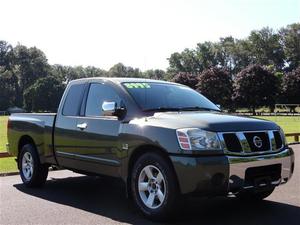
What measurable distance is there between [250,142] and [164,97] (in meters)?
1.73

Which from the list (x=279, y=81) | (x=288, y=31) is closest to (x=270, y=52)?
(x=288, y=31)

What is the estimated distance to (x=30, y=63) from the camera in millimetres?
136625

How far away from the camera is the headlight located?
6.04 meters

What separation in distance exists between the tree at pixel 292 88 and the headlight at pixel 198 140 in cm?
9373

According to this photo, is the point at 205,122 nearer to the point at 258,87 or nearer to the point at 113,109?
the point at 113,109

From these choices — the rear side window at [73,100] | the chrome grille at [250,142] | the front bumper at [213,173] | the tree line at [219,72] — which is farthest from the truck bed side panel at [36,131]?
the tree line at [219,72]

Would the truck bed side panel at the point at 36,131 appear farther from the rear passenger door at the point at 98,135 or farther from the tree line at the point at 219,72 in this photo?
the tree line at the point at 219,72

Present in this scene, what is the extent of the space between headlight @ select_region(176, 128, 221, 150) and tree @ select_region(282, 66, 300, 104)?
308 feet

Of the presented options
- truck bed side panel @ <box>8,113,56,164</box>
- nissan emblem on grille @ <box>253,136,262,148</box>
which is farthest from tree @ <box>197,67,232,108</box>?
nissan emblem on grille @ <box>253,136,262,148</box>

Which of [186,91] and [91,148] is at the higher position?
[186,91]

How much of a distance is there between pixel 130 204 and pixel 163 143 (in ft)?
5.53

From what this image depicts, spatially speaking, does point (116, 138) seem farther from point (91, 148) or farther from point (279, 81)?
point (279, 81)

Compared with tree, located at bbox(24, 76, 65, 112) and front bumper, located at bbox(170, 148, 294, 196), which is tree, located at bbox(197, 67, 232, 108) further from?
front bumper, located at bbox(170, 148, 294, 196)

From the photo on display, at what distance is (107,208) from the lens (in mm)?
7309
